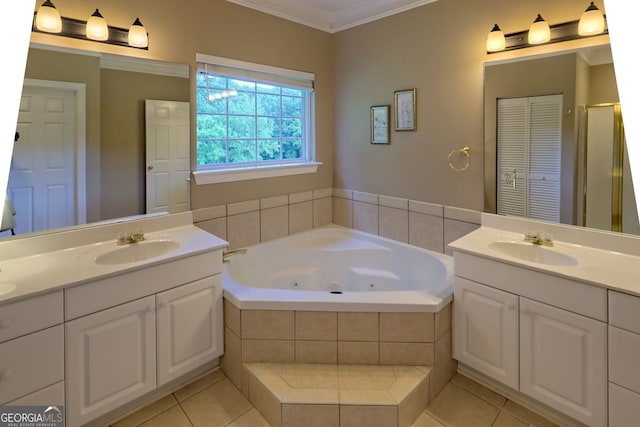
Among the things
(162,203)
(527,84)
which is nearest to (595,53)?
(527,84)

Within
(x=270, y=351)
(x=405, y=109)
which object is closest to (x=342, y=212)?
(x=405, y=109)

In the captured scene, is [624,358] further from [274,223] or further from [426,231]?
[274,223]

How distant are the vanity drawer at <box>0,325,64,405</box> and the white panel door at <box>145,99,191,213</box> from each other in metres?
0.98

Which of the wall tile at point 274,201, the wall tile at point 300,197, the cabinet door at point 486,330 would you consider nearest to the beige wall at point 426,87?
the wall tile at point 300,197

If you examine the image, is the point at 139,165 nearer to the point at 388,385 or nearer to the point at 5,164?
the point at 388,385

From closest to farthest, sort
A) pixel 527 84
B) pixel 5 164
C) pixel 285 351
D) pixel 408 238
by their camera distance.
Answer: pixel 5 164 → pixel 285 351 → pixel 527 84 → pixel 408 238

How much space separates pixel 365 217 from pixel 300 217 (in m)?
0.57

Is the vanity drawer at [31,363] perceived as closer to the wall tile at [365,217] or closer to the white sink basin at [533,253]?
the white sink basin at [533,253]

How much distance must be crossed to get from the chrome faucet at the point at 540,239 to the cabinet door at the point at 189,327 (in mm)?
1820

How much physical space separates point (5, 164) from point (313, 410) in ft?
6.08

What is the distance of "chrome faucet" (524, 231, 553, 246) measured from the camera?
2205 millimetres

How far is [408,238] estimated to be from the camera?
3.10 metres

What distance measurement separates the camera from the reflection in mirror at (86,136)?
195cm

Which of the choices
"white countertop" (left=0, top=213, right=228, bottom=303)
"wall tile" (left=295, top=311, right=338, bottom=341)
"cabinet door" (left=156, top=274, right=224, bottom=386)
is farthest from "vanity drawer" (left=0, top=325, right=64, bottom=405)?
"wall tile" (left=295, top=311, right=338, bottom=341)
